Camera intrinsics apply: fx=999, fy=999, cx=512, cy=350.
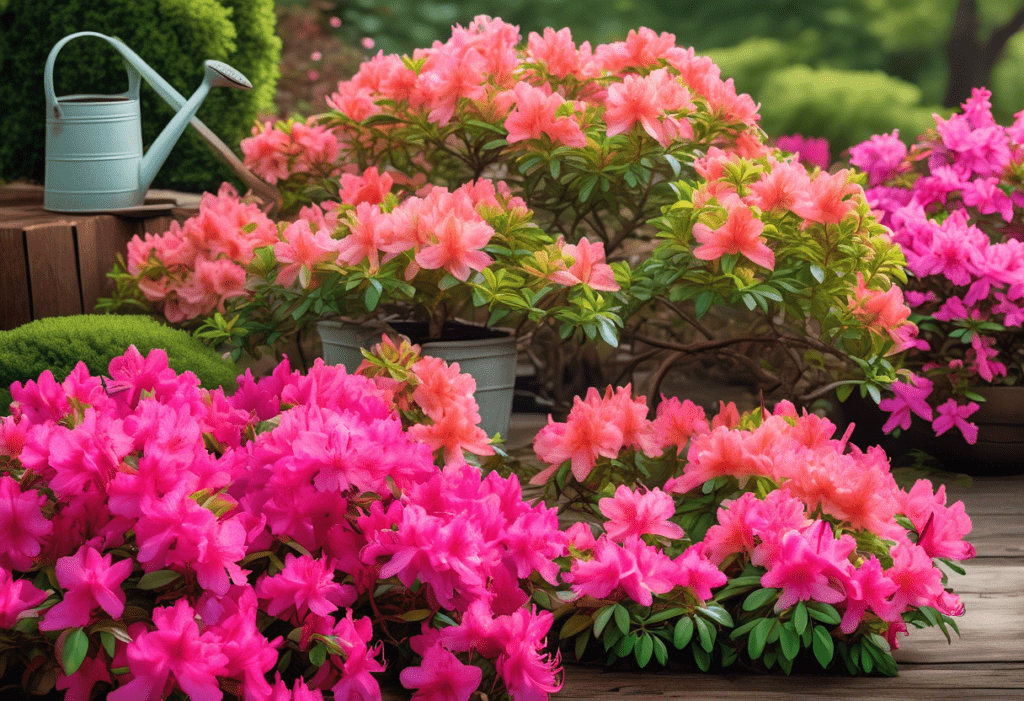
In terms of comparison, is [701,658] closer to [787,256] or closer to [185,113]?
[787,256]

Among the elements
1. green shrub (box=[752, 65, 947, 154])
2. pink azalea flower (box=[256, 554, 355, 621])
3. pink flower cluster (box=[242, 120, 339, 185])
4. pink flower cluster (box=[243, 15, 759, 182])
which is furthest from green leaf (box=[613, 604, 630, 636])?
green shrub (box=[752, 65, 947, 154])

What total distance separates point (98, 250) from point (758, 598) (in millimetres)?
1835

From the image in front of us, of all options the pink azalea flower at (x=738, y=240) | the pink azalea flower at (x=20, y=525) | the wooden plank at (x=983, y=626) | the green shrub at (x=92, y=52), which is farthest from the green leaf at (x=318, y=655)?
the green shrub at (x=92, y=52)

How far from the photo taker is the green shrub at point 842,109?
441 cm

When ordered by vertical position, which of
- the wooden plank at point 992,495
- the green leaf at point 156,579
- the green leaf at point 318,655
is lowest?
the wooden plank at point 992,495

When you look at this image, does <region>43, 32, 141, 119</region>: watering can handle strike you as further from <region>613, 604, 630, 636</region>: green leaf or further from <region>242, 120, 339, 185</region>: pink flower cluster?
<region>613, 604, 630, 636</region>: green leaf

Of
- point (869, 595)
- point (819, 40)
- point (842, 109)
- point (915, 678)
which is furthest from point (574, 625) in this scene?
point (819, 40)

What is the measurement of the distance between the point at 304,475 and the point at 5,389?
99 centimetres

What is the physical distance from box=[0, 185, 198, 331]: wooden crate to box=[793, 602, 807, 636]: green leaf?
72.5 inches

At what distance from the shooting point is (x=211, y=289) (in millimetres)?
2240

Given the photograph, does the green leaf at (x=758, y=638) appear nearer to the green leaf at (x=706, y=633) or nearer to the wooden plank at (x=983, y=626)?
the green leaf at (x=706, y=633)

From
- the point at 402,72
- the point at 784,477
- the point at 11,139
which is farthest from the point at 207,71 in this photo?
the point at 784,477

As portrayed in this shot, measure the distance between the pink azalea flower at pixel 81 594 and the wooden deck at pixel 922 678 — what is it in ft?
2.10

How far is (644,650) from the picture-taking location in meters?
1.42
